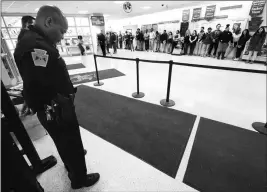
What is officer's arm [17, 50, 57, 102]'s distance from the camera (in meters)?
0.85

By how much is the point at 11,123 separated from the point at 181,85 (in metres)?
3.86

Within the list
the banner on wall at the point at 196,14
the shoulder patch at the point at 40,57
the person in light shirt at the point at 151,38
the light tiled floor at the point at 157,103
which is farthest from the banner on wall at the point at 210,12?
the shoulder patch at the point at 40,57

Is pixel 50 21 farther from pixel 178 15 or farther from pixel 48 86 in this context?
pixel 178 15

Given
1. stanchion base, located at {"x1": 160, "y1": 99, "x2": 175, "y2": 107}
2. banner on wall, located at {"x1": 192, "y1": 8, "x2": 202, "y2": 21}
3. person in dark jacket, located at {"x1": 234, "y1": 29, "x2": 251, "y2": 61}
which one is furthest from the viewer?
banner on wall, located at {"x1": 192, "y1": 8, "x2": 202, "y2": 21}

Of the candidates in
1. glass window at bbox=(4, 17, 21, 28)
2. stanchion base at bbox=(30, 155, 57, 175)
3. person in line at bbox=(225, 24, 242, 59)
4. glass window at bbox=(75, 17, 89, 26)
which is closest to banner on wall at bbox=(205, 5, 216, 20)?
person in line at bbox=(225, 24, 242, 59)

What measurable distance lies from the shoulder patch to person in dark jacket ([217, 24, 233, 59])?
8564mm

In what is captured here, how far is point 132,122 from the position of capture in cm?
239

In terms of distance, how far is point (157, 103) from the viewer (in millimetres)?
3021

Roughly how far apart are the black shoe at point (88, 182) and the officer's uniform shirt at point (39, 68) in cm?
87

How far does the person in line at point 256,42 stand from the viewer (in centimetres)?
586

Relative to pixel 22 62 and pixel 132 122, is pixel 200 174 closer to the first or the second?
pixel 132 122

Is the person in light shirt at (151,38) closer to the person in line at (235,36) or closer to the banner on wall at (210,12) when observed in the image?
the banner on wall at (210,12)

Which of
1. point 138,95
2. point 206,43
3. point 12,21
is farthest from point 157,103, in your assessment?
point 12,21

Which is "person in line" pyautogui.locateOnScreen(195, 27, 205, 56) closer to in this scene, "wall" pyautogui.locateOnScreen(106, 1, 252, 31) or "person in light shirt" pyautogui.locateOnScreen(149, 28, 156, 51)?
"wall" pyautogui.locateOnScreen(106, 1, 252, 31)
